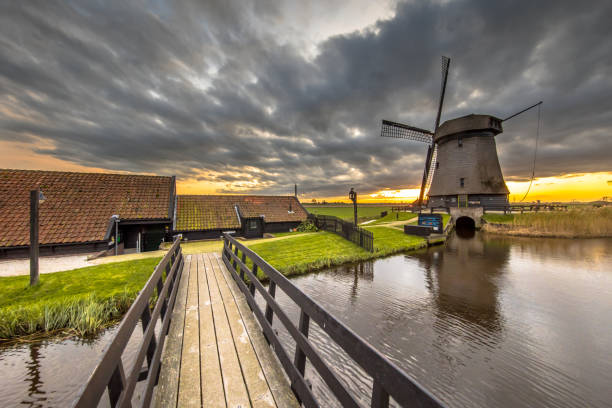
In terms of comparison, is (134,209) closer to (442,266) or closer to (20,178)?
(20,178)

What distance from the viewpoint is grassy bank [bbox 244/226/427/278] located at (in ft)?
40.6

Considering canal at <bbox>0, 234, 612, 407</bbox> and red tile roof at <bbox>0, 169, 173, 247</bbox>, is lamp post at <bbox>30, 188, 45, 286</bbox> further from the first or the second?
red tile roof at <bbox>0, 169, 173, 247</bbox>

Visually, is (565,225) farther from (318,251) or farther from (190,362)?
(190,362)

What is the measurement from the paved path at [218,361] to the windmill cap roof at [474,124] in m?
34.3

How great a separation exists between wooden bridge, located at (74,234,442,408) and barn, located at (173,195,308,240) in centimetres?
1512

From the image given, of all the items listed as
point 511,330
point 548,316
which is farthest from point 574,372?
point 548,316

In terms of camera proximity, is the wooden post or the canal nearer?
Answer: the canal

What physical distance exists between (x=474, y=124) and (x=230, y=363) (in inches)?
1404

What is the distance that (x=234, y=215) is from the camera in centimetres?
2225

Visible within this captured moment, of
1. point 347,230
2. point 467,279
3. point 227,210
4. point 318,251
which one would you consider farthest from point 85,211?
point 467,279

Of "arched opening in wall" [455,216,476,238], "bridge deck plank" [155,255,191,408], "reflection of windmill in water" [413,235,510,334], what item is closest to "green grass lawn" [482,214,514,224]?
"arched opening in wall" [455,216,476,238]

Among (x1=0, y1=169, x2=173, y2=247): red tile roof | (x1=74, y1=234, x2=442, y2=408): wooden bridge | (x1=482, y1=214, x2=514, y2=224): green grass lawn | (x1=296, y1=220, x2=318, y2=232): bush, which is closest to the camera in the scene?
(x1=74, y1=234, x2=442, y2=408): wooden bridge

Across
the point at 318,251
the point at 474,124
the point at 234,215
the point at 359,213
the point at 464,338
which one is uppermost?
the point at 474,124

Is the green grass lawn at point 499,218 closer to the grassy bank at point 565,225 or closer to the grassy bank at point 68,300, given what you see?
the grassy bank at point 565,225
